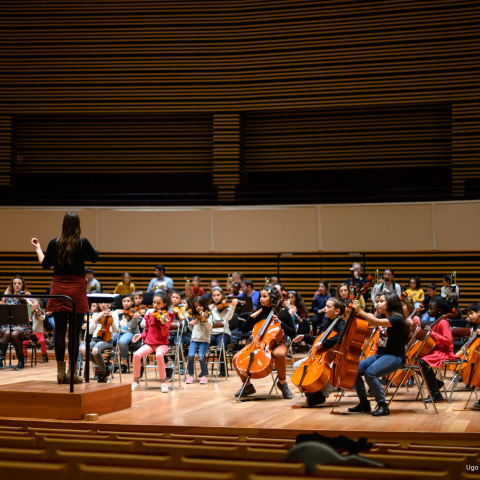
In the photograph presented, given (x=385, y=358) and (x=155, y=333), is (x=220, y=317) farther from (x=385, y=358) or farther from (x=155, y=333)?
(x=385, y=358)

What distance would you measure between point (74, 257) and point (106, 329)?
9.07 ft

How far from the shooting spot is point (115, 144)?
47.2ft

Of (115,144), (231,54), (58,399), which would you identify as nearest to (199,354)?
(58,399)

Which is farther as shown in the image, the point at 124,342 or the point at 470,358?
the point at 124,342

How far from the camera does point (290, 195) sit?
12969 mm

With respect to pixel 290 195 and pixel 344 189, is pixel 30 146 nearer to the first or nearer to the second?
pixel 290 195

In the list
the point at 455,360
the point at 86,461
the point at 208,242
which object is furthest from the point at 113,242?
the point at 86,461

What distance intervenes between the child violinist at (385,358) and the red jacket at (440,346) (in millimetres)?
781

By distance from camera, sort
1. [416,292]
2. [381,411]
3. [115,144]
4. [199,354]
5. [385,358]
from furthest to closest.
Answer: [115,144], [416,292], [199,354], [385,358], [381,411]

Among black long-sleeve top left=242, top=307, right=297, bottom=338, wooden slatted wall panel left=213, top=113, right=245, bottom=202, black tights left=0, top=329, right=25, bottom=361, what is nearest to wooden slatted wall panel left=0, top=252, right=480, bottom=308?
wooden slatted wall panel left=213, top=113, right=245, bottom=202

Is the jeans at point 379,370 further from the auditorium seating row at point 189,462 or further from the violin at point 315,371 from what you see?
the auditorium seating row at point 189,462

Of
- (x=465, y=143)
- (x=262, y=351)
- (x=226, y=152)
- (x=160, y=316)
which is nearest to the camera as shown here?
(x=262, y=351)

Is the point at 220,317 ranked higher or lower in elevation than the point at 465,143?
lower

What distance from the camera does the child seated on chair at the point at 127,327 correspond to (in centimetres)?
765
